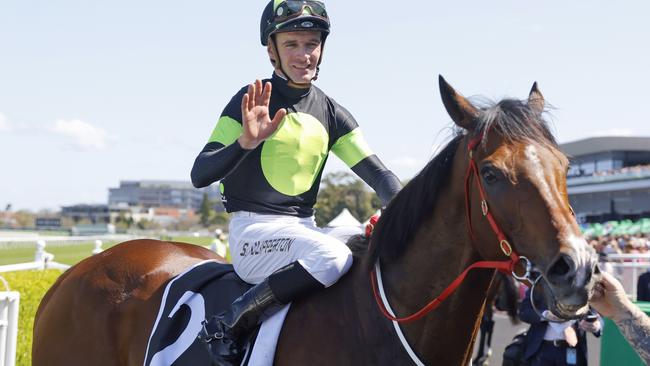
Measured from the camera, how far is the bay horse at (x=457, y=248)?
2.51 meters

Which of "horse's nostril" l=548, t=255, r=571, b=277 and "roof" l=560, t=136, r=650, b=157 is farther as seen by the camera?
"roof" l=560, t=136, r=650, b=157

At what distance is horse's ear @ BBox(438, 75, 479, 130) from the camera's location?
291 centimetres

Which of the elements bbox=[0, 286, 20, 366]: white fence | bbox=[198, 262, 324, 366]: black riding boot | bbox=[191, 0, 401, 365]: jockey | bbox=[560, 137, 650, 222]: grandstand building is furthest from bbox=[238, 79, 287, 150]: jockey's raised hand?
bbox=[560, 137, 650, 222]: grandstand building

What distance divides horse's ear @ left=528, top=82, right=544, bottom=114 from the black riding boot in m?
1.17

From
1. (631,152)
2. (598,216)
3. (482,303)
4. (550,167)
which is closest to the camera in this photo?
(550,167)

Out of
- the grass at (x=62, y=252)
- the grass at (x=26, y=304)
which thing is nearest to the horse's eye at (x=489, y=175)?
the grass at (x=26, y=304)

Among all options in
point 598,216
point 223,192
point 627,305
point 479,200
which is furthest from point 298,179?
point 598,216

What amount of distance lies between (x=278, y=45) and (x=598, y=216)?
40.3m

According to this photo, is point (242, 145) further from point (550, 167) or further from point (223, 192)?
point (550, 167)

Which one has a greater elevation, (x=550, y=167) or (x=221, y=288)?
(x=550, y=167)

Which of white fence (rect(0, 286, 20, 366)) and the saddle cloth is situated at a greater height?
the saddle cloth

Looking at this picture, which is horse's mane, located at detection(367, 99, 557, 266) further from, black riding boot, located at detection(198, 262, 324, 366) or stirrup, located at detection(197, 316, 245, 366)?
stirrup, located at detection(197, 316, 245, 366)

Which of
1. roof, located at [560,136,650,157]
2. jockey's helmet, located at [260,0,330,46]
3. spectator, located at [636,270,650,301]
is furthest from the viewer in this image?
roof, located at [560,136,650,157]

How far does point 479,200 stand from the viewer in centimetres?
279
